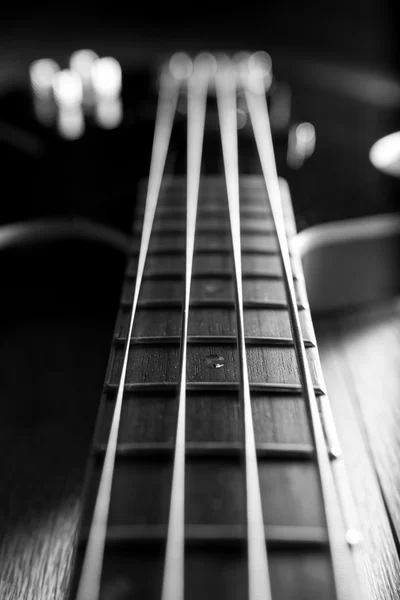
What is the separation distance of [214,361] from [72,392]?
0.27 metres

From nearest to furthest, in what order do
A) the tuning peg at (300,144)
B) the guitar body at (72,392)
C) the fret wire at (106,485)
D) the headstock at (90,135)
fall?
the fret wire at (106,485)
the guitar body at (72,392)
the headstock at (90,135)
the tuning peg at (300,144)

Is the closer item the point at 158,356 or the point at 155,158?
the point at 158,356

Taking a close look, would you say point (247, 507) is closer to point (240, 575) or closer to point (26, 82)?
point (240, 575)

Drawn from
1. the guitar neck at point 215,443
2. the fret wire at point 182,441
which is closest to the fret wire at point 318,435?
the guitar neck at point 215,443

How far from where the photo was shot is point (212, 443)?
1.72ft

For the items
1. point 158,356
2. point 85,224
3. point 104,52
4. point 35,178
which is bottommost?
point 158,356

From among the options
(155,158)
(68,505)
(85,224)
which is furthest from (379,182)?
(68,505)

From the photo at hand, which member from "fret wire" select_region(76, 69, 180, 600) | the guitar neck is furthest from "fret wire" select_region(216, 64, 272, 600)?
"fret wire" select_region(76, 69, 180, 600)

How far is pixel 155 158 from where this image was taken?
4.28 ft

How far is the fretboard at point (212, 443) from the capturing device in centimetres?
43

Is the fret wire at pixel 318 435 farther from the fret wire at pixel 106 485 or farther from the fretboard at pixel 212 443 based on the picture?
the fret wire at pixel 106 485

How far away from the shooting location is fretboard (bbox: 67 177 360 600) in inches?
16.8

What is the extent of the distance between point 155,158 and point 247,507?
97cm

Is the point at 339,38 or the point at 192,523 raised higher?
the point at 339,38
